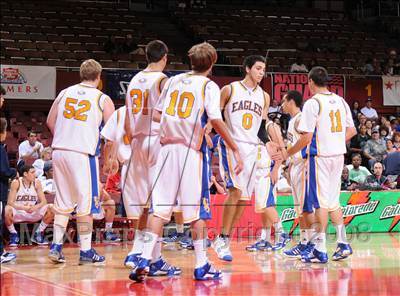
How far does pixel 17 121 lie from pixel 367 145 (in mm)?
8437

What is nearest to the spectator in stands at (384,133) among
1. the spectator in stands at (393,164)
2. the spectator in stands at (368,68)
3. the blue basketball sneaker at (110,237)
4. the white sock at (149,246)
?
the spectator in stands at (393,164)

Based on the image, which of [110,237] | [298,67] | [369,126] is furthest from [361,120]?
[110,237]

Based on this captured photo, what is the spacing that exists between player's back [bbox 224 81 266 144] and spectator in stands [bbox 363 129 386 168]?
29.7 feet

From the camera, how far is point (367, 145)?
18.0 m

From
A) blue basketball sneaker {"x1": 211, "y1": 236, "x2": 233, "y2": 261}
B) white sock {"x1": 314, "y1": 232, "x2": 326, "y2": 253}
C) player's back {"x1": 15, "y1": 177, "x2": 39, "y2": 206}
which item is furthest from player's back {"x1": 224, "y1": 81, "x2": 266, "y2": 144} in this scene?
player's back {"x1": 15, "y1": 177, "x2": 39, "y2": 206}

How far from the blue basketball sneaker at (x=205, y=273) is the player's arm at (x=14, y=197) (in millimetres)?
5304

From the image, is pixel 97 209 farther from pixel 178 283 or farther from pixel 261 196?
pixel 261 196

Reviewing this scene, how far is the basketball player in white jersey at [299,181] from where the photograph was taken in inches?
358

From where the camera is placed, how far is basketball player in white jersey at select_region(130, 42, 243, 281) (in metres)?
7.05

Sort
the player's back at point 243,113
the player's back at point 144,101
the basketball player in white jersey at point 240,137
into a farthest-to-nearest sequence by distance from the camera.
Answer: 1. the player's back at point 243,113
2. the basketball player in white jersey at point 240,137
3. the player's back at point 144,101

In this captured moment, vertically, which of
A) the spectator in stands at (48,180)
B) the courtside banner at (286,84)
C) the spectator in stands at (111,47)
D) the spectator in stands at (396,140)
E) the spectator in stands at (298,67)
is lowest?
the spectator in stands at (48,180)

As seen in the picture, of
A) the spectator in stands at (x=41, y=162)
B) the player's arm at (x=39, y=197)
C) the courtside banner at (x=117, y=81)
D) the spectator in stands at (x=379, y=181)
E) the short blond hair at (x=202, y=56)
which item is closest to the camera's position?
the short blond hair at (x=202, y=56)

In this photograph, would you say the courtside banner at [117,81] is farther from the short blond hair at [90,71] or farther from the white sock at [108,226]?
the short blond hair at [90,71]

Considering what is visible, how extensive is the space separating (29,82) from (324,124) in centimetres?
1036
